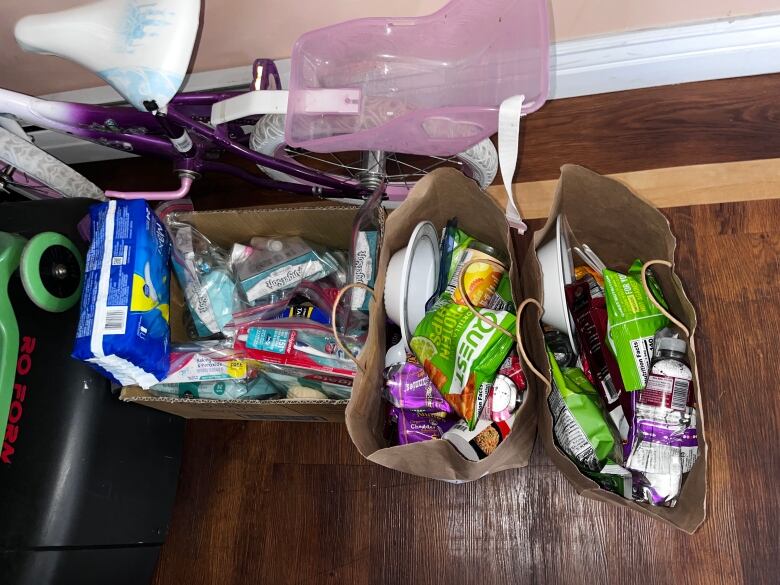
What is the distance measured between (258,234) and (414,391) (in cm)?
44

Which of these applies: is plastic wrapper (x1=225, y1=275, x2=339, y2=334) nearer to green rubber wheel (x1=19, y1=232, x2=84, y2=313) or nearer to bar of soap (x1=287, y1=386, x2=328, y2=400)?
bar of soap (x1=287, y1=386, x2=328, y2=400)

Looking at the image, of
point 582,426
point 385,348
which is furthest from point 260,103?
point 582,426

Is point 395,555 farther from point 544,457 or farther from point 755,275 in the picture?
point 755,275

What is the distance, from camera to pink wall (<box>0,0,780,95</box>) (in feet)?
3.37

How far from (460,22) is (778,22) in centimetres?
59

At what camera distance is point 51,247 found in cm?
92

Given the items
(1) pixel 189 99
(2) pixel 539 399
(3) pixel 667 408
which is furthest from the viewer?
(1) pixel 189 99

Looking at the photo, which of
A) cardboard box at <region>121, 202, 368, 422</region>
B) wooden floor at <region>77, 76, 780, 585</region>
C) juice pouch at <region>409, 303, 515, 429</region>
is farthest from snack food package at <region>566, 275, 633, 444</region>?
cardboard box at <region>121, 202, 368, 422</region>

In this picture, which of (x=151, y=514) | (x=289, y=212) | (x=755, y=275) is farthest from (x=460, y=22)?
(x=151, y=514)

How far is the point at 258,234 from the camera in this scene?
3.60 ft

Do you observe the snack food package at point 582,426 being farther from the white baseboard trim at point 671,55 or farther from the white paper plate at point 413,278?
the white baseboard trim at point 671,55

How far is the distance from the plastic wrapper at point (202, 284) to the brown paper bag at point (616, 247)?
1.66ft

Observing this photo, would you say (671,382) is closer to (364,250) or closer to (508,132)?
(508,132)

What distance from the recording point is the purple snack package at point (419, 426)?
875mm
